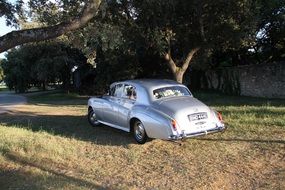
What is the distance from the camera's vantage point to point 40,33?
941 centimetres

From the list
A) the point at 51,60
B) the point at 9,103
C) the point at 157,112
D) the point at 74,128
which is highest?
the point at 51,60

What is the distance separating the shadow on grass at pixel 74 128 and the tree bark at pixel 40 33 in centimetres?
327

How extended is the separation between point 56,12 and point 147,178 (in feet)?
26.3

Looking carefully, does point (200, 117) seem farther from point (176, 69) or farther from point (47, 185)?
point (176, 69)

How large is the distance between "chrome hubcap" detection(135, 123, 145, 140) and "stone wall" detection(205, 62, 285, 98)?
46.1 feet

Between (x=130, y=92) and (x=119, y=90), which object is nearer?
(x=130, y=92)

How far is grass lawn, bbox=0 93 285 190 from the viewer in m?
8.20

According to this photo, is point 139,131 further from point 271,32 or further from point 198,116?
point 271,32

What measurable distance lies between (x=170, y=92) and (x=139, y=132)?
4.42 feet

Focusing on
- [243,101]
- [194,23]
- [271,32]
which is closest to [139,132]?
[194,23]

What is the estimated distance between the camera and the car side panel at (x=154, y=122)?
1033 centimetres

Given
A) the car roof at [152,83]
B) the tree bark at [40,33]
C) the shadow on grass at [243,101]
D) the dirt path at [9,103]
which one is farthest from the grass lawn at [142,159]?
the dirt path at [9,103]

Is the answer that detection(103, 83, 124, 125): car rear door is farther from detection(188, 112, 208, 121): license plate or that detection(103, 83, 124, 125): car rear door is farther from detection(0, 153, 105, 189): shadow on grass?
detection(0, 153, 105, 189): shadow on grass

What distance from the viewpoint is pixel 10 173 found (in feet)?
29.3
